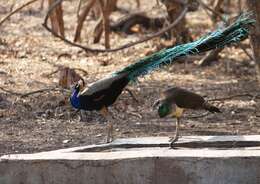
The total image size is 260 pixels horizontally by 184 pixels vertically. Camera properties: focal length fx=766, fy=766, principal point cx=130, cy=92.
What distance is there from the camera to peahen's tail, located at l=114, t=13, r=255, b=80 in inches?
232

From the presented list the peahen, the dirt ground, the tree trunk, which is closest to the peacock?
the peahen

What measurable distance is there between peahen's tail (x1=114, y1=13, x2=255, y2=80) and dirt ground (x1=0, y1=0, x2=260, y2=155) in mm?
997

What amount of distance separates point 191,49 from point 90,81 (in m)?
3.67

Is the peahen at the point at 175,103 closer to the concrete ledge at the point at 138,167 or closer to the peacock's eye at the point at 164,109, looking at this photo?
the peacock's eye at the point at 164,109

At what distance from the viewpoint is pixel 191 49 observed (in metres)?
5.87

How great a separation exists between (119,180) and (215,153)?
2.18 feet

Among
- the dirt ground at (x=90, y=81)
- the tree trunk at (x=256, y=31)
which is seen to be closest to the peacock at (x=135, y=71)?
the dirt ground at (x=90, y=81)

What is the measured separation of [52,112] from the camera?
308 inches

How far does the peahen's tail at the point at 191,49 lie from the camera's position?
5.89m

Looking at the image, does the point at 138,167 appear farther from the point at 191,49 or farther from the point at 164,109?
the point at 191,49

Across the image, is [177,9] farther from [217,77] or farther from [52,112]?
[52,112]

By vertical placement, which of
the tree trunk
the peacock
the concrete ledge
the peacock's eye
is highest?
the tree trunk

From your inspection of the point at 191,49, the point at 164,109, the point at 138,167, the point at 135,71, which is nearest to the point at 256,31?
the point at 191,49

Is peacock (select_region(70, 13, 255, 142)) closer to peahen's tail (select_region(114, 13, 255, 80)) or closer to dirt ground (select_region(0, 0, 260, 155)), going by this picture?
peahen's tail (select_region(114, 13, 255, 80))
